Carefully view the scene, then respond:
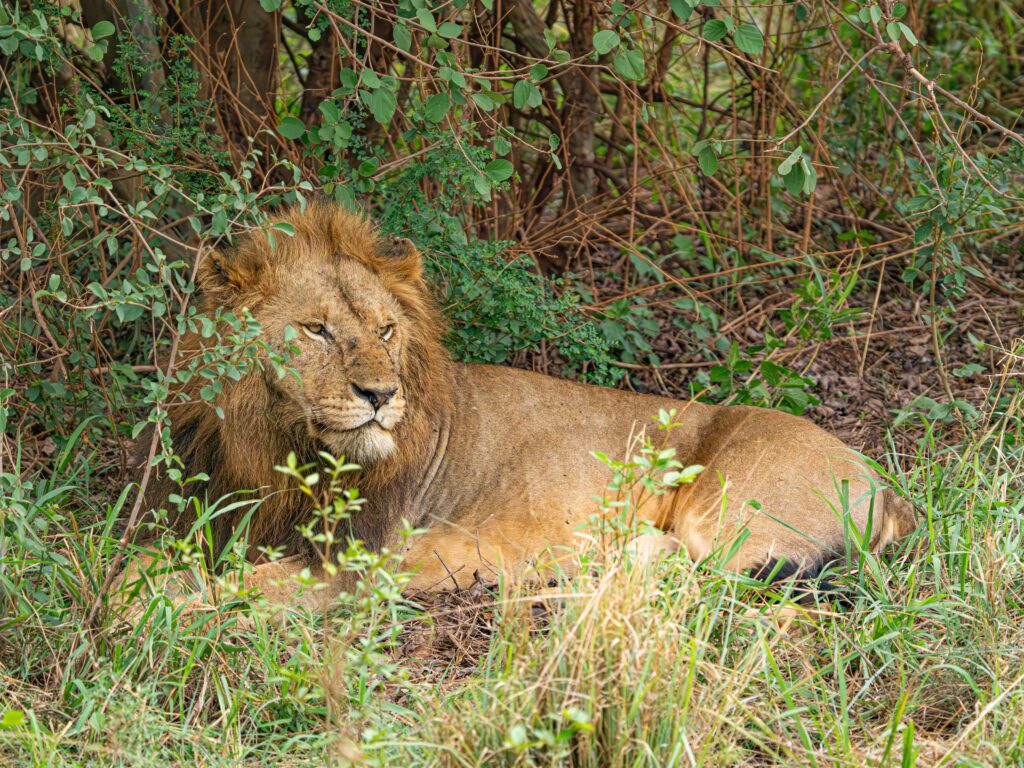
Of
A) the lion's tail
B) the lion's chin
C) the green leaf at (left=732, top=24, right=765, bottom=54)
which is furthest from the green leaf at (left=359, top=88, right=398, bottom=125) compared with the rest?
the lion's tail

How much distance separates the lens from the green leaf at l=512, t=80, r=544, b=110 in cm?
421

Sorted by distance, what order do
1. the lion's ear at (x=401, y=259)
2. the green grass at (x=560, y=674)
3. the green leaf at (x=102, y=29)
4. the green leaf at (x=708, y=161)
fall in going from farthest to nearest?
the lion's ear at (x=401, y=259), the green leaf at (x=708, y=161), the green leaf at (x=102, y=29), the green grass at (x=560, y=674)

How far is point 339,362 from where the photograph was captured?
13.1ft

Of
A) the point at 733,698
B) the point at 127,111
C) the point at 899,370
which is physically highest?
the point at 127,111

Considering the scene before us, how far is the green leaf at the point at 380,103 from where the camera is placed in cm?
418

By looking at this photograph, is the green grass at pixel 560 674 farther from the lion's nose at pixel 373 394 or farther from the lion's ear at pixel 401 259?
the lion's ear at pixel 401 259

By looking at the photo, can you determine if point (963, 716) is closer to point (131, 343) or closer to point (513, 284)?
point (513, 284)

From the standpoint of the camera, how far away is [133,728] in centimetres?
307

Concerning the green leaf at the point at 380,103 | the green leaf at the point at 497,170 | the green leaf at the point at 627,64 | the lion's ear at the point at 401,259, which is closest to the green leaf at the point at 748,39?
the green leaf at the point at 627,64

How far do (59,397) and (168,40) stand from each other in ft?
5.46

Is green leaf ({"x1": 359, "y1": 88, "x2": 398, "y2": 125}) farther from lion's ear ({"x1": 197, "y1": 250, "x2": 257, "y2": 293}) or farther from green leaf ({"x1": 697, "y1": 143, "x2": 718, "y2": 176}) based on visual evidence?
green leaf ({"x1": 697, "y1": 143, "x2": 718, "y2": 176})

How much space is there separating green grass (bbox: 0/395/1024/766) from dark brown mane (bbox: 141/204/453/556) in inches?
18.0

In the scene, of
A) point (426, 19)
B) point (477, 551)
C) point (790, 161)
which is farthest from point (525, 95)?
point (477, 551)

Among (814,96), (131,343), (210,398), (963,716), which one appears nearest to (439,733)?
(210,398)
